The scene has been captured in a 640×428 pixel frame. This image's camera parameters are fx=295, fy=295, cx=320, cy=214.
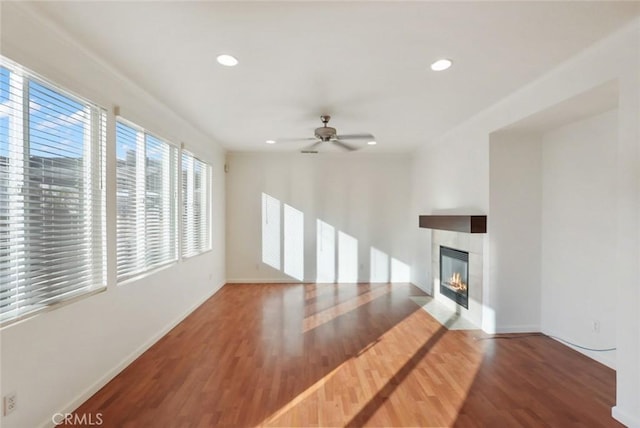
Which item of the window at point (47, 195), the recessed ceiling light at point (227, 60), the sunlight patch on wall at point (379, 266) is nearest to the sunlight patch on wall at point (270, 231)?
the sunlight patch on wall at point (379, 266)

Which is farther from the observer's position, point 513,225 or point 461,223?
point 461,223

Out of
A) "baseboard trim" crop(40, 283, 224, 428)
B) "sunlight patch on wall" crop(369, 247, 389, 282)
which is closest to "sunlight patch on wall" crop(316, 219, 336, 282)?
"sunlight patch on wall" crop(369, 247, 389, 282)

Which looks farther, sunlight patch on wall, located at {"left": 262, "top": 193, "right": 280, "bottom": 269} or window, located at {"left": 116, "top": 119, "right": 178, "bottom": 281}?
sunlight patch on wall, located at {"left": 262, "top": 193, "right": 280, "bottom": 269}

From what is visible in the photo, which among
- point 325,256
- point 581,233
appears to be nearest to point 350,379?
point 581,233

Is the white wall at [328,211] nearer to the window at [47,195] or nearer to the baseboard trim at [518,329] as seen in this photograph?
the baseboard trim at [518,329]

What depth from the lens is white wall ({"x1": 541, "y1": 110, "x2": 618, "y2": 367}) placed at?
2732 mm

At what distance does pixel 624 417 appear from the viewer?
1.97m

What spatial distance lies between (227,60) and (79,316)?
7.29 feet

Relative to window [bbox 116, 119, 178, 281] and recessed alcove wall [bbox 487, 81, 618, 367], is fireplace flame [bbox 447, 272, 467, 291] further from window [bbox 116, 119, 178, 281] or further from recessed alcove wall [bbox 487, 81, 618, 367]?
window [bbox 116, 119, 178, 281]

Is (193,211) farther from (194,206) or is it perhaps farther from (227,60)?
(227,60)

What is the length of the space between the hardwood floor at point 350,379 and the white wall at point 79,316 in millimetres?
212

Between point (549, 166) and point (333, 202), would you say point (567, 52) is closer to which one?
point (549, 166)

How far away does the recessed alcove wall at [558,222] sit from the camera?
2.74 m

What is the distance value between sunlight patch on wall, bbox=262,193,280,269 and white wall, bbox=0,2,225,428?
2.44m
